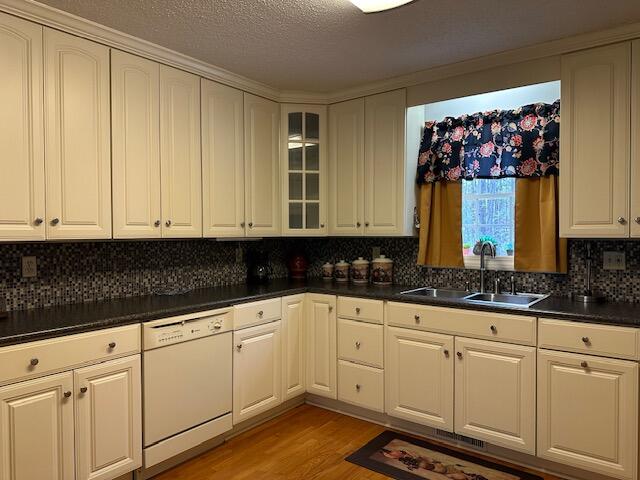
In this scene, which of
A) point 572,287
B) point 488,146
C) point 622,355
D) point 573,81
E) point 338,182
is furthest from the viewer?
point 338,182

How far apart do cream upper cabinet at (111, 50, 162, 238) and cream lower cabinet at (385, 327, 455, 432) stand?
1634mm

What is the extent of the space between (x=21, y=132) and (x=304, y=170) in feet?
6.39

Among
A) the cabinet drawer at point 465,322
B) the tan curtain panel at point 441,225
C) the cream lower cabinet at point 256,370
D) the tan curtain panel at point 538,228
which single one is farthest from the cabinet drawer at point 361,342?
the tan curtain panel at point 538,228

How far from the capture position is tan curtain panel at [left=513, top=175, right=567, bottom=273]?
9.23ft

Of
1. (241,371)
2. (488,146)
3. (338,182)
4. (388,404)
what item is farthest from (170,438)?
(488,146)

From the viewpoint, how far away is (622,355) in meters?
2.16

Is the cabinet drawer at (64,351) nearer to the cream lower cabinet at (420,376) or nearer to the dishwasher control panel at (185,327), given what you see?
the dishwasher control panel at (185,327)

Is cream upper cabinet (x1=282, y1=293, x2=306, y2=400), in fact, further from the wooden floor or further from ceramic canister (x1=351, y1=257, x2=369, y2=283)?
ceramic canister (x1=351, y1=257, x2=369, y2=283)

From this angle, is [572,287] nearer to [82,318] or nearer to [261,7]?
[261,7]

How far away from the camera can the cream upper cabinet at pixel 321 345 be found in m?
3.21

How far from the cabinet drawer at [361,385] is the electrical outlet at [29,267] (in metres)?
1.94

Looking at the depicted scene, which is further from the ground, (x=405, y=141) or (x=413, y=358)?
(x=405, y=141)

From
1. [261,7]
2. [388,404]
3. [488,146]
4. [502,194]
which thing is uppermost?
[261,7]

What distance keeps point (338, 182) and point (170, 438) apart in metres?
2.11
